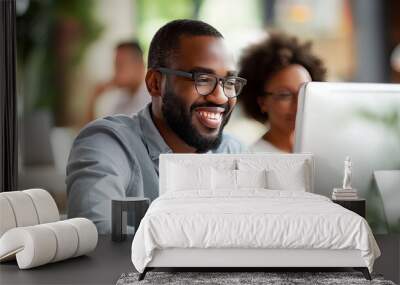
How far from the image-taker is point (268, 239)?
4699 mm

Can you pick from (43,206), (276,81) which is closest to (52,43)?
(43,206)

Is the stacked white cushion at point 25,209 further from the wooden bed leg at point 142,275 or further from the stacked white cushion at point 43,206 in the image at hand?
the wooden bed leg at point 142,275

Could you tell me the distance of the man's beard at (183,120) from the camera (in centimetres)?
694

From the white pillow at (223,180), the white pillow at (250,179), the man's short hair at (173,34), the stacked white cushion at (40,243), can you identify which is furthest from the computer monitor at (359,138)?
the stacked white cushion at (40,243)

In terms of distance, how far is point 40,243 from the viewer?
5.04m

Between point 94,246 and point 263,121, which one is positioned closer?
point 94,246

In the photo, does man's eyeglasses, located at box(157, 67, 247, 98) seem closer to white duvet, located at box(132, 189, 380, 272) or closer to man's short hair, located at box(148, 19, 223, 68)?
man's short hair, located at box(148, 19, 223, 68)

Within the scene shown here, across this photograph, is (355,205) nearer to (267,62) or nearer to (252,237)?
(267,62)

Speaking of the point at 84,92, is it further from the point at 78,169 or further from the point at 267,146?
the point at 267,146

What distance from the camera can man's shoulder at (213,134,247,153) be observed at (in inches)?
278

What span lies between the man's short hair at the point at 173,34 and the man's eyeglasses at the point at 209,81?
115 millimetres

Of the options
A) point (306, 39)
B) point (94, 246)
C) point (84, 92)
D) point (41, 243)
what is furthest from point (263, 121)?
point (41, 243)

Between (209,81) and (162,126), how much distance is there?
2.16 feet

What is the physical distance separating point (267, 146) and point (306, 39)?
46.3 inches
